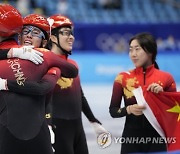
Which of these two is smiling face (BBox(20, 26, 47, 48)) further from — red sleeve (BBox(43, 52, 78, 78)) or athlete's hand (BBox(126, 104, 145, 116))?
athlete's hand (BBox(126, 104, 145, 116))

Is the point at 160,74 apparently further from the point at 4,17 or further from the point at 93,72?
the point at 93,72

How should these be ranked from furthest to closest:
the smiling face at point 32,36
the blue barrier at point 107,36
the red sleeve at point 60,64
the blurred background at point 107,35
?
1. the blue barrier at point 107,36
2. the blurred background at point 107,35
3. the smiling face at point 32,36
4. the red sleeve at point 60,64

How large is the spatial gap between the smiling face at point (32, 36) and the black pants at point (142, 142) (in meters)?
1.29

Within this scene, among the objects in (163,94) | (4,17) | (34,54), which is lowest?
(163,94)

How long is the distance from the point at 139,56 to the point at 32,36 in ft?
4.23

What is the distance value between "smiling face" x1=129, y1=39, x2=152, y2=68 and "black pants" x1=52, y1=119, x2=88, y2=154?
2.87 feet

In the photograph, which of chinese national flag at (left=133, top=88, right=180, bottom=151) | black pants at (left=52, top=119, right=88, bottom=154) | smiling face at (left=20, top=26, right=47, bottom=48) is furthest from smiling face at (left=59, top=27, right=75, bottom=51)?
smiling face at (left=20, top=26, right=47, bottom=48)

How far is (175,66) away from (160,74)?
10.5 m

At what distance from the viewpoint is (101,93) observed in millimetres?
13555

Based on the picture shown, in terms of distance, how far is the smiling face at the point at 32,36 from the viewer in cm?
426

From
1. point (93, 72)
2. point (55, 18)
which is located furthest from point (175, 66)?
point (55, 18)

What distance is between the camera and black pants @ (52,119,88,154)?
519cm

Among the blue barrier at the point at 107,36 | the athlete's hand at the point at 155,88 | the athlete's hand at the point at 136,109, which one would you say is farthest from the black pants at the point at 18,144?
the blue barrier at the point at 107,36

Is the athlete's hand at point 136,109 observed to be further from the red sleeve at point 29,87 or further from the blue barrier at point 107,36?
the blue barrier at point 107,36
